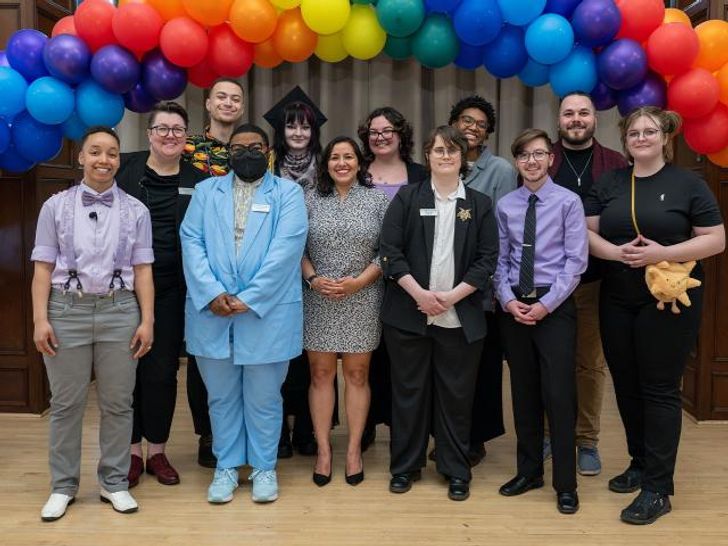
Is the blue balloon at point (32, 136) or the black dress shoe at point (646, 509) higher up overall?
the blue balloon at point (32, 136)

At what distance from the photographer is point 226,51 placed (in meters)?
3.50

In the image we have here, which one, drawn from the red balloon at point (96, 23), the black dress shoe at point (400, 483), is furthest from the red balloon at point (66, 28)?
the black dress shoe at point (400, 483)

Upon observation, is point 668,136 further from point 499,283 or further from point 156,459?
point 156,459

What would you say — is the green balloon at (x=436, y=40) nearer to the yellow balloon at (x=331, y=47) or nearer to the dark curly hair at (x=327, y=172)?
the yellow balloon at (x=331, y=47)

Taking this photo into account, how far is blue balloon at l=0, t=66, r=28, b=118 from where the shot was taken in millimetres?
3283

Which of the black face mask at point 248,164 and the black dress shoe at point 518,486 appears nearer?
the black face mask at point 248,164

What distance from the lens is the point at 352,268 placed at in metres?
3.02

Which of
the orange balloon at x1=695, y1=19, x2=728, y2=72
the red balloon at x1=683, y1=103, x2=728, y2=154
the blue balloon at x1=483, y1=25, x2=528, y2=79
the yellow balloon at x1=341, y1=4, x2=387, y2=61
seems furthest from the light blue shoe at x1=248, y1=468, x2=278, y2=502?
the orange balloon at x1=695, y1=19, x2=728, y2=72

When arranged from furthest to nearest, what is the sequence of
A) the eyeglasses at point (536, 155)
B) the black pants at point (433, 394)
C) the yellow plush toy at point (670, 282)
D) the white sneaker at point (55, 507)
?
the black pants at point (433, 394), the eyeglasses at point (536, 155), the white sneaker at point (55, 507), the yellow plush toy at point (670, 282)

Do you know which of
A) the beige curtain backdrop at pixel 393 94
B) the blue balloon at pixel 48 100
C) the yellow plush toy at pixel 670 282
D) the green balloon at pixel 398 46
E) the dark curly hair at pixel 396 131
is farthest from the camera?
the beige curtain backdrop at pixel 393 94

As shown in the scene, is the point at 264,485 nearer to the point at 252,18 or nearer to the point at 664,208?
the point at 664,208

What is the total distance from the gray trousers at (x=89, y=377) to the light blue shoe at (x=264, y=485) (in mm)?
508

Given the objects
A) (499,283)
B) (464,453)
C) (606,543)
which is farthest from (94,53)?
(606,543)

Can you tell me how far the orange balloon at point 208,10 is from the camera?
334 centimetres
